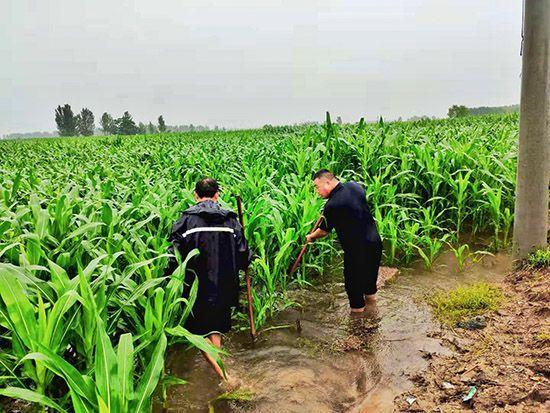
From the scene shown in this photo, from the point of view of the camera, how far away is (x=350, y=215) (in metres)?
3.85

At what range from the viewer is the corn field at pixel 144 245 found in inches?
77.7

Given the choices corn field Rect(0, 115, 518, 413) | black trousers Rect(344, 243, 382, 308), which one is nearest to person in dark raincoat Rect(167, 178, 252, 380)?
corn field Rect(0, 115, 518, 413)

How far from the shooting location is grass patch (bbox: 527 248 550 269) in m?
3.97

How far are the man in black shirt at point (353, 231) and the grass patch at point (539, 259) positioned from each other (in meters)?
1.44

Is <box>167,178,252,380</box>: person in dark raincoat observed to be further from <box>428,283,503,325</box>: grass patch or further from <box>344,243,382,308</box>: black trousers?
<box>428,283,503,325</box>: grass patch

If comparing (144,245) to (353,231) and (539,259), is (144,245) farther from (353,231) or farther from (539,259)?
(539,259)

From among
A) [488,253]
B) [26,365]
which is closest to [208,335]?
[26,365]

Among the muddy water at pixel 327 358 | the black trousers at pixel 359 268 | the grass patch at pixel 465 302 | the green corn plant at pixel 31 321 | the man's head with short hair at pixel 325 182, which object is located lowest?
the muddy water at pixel 327 358

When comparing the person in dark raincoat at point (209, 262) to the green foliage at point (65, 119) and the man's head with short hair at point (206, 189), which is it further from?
the green foliage at point (65, 119)

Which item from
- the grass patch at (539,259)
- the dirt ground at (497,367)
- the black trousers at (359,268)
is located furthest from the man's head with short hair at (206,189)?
the grass patch at (539,259)

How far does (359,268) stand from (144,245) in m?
1.82

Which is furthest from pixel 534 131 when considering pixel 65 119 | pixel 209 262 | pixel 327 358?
pixel 65 119

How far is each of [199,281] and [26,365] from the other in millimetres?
1212

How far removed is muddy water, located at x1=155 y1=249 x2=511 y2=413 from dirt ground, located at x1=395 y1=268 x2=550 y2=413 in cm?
14
